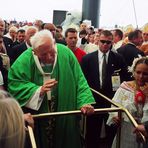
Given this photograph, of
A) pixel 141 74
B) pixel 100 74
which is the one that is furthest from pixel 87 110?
pixel 100 74

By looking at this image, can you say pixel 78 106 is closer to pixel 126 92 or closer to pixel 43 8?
pixel 126 92

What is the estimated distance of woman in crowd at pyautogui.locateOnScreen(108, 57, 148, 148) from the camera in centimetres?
349

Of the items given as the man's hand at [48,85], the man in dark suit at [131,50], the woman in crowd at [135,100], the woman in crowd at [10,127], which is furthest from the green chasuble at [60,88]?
the man in dark suit at [131,50]

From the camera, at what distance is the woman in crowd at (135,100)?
11.5ft

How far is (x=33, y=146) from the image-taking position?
251cm

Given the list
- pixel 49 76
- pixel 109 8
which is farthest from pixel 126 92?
pixel 109 8

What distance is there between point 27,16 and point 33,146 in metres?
16.9

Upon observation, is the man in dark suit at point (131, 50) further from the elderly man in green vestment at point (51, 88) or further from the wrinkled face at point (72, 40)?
the elderly man in green vestment at point (51, 88)

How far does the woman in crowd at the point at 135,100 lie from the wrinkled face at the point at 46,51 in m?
0.79

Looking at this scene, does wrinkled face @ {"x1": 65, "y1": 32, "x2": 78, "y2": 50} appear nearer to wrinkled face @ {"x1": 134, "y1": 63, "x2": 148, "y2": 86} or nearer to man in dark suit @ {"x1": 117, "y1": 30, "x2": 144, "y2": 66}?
man in dark suit @ {"x1": 117, "y1": 30, "x2": 144, "y2": 66}

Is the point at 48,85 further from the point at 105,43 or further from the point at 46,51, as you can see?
the point at 105,43

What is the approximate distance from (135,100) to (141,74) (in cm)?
26

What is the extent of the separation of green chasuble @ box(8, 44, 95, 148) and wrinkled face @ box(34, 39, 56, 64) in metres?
0.14

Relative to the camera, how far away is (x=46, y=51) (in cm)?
351
